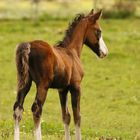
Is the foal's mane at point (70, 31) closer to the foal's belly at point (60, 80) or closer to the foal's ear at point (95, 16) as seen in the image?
the foal's ear at point (95, 16)

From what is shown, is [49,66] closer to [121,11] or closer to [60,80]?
[60,80]

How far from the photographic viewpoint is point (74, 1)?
57.8 metres

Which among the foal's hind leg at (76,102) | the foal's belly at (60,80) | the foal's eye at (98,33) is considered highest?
the foal's eye at (98,33)

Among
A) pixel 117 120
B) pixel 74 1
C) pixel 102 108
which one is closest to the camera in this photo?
pixel 117 120

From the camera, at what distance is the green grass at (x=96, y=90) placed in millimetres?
13790

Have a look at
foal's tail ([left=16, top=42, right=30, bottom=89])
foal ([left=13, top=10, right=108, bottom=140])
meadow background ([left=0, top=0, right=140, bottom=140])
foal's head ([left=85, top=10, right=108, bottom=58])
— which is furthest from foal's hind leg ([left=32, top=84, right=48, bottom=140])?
foal's head ([left=85, top=10, right=108, bottom=58])

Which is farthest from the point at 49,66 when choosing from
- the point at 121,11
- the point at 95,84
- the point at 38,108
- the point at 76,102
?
A: the point at 121,11

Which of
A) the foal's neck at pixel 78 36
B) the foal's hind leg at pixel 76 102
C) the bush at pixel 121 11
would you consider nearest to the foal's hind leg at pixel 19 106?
the foal's hind leg at pixel 76 102

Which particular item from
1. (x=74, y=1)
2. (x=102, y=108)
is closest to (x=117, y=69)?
(x=102, y=108)

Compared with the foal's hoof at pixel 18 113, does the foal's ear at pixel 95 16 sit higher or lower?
higher

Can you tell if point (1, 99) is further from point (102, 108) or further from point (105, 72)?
point (105, 72)

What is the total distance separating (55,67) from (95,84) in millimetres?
10456

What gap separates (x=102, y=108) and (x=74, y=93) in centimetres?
635

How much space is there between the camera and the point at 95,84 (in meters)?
20.8
